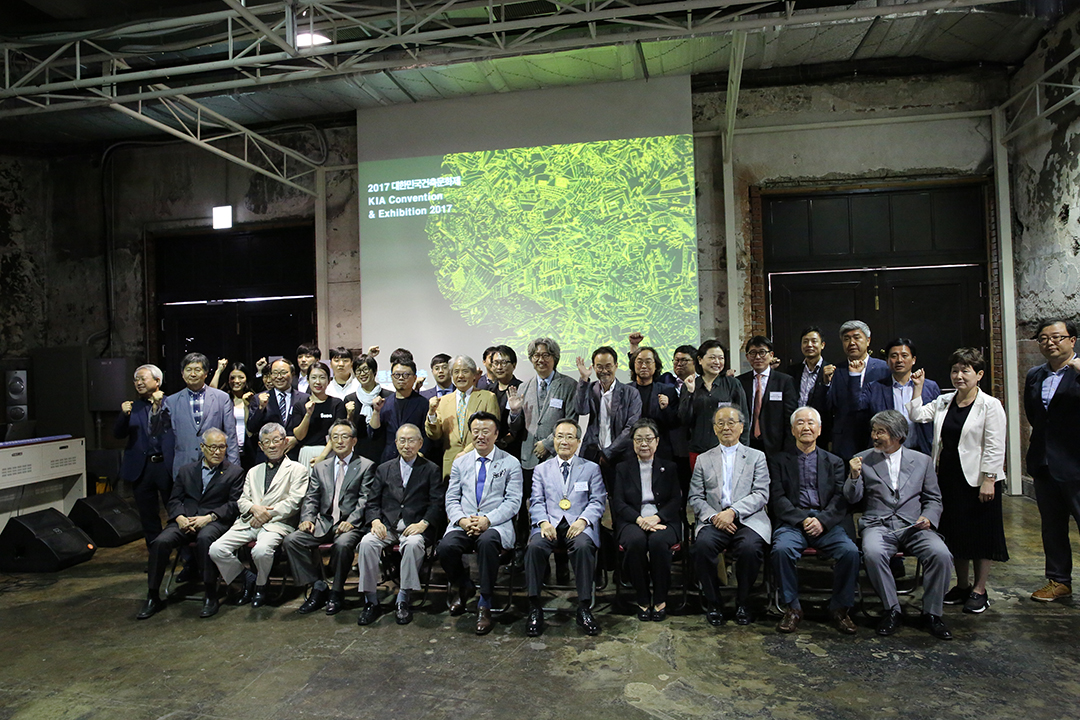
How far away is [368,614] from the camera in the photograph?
153 inches

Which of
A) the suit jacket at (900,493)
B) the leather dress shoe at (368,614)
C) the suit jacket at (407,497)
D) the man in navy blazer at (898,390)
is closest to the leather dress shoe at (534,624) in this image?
the suit jacket at (407,497)

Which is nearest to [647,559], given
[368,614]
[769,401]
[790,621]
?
[790,621]

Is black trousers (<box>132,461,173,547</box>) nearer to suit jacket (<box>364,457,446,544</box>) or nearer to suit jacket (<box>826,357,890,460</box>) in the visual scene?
suit jacket (<box>364,457,446,544</box>)

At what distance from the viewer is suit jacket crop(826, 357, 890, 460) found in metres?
4.39

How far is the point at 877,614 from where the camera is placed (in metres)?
3.78

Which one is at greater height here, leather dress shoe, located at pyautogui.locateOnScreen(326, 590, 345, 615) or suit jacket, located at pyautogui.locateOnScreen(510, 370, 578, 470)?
suit jacket, located at pyautogui.locateOnScreen(510, 370, 578, 470)

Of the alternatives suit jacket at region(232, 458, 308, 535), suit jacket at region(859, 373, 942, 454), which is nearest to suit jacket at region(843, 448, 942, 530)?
suit jacket at region(859, 373, 942, 454)

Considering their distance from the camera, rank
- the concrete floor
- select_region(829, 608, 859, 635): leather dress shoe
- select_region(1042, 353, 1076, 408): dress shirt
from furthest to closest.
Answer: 1. select_region(1042, 353, 1076, 408): dress shirt
2. select_region(829, 608, 859, 635): leather dress shoe
3. the concrete floor

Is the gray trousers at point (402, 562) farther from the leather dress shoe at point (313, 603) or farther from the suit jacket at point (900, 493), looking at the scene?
the suit jacket at point (900, 493)

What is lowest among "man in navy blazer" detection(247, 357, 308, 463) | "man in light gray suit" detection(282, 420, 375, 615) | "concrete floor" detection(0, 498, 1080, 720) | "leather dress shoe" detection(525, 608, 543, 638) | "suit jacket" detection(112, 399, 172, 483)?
"concrete floor" detection(0, 498, 1080, 720)

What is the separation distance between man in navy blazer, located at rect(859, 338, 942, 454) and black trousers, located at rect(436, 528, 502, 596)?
2.55m

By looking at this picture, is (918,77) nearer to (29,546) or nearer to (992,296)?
(992,296)

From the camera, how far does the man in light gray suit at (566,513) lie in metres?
3.74

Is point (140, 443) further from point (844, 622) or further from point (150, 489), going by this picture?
point (844, 622)
